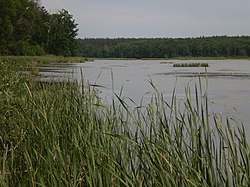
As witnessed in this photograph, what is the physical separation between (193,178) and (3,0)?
35.2 meters

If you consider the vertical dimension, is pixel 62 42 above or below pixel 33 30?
below

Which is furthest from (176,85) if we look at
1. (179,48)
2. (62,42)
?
(179,48)

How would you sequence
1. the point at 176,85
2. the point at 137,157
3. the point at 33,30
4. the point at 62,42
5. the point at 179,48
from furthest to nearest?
the point at 179,48
the point at 62,42
the point at 33,30
the point at 176,85
the point at 137,157

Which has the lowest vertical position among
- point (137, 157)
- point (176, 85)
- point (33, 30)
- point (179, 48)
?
point (179, 48)

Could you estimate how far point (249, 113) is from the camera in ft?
23.5

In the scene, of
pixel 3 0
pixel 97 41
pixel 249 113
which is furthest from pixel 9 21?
pixel 97 41

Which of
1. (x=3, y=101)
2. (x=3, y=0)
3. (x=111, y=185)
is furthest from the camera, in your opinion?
(x=3, y=0)

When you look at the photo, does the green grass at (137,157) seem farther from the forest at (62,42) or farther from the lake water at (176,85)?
the forest at (62,42)

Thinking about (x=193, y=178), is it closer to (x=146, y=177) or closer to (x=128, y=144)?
(x=146, y=177)

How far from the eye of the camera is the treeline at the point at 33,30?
3627 centimetres

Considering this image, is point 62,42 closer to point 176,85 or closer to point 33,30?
point 33,30

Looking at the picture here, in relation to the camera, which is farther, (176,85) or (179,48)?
(179,48)

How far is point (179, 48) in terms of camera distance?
241 ft

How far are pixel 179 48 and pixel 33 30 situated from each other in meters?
33.6
